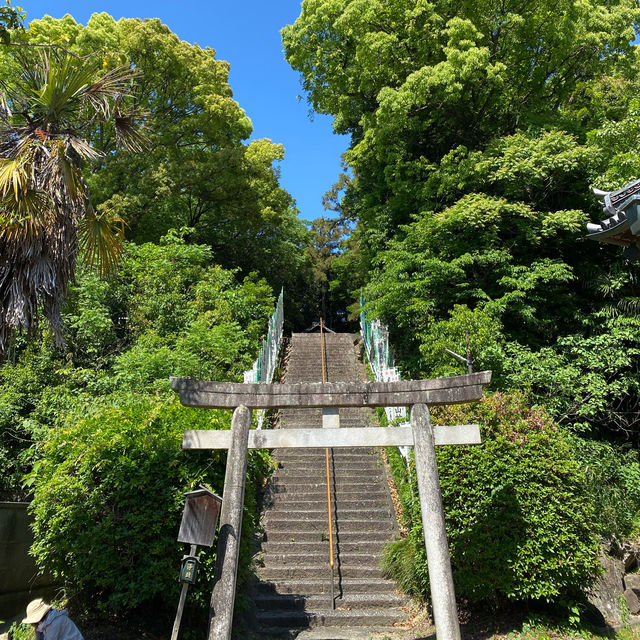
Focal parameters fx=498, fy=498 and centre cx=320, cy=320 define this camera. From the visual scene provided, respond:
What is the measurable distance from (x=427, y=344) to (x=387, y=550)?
398 cm

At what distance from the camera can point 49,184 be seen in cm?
490

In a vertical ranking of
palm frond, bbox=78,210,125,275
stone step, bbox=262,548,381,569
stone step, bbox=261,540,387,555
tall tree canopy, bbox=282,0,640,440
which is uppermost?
tall tree canopy, bbox=282,0,640,440

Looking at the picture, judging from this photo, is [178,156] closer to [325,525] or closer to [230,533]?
[325,525]

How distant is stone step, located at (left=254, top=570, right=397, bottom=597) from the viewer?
6.86m

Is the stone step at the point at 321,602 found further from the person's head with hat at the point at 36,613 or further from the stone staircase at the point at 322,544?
the person's head with hat at the point at 36,613

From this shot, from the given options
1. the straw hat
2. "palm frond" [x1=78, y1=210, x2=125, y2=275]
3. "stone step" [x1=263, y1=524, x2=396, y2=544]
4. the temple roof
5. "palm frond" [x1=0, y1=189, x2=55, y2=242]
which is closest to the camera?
the straw hat

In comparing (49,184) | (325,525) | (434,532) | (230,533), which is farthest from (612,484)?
(49,184)

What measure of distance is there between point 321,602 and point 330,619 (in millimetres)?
302

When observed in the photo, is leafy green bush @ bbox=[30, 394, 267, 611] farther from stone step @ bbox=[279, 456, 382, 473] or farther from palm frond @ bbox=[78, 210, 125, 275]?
stone step @ bbox=[279, 456, 382, 473]

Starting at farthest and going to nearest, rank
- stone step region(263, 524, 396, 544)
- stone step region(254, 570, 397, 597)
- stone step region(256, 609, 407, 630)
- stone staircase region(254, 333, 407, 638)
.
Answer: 1. stone step region(263, 524, 396, 544)
2. stone step region(254, 570, 397, 597)
3. stone staircase region(254, 333, 407, 638)
4. stone step region(256, 609, 407, 630)

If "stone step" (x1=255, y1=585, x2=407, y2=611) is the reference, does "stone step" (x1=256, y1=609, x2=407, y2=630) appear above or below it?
below

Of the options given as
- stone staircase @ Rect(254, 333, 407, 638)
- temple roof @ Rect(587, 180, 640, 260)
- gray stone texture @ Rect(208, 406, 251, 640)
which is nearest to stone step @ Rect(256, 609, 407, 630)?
stone staircase @ Rect(254, 333, 407, 638)

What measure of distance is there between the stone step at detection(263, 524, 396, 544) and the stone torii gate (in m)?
2.92

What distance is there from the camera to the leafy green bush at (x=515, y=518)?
5613 mm
